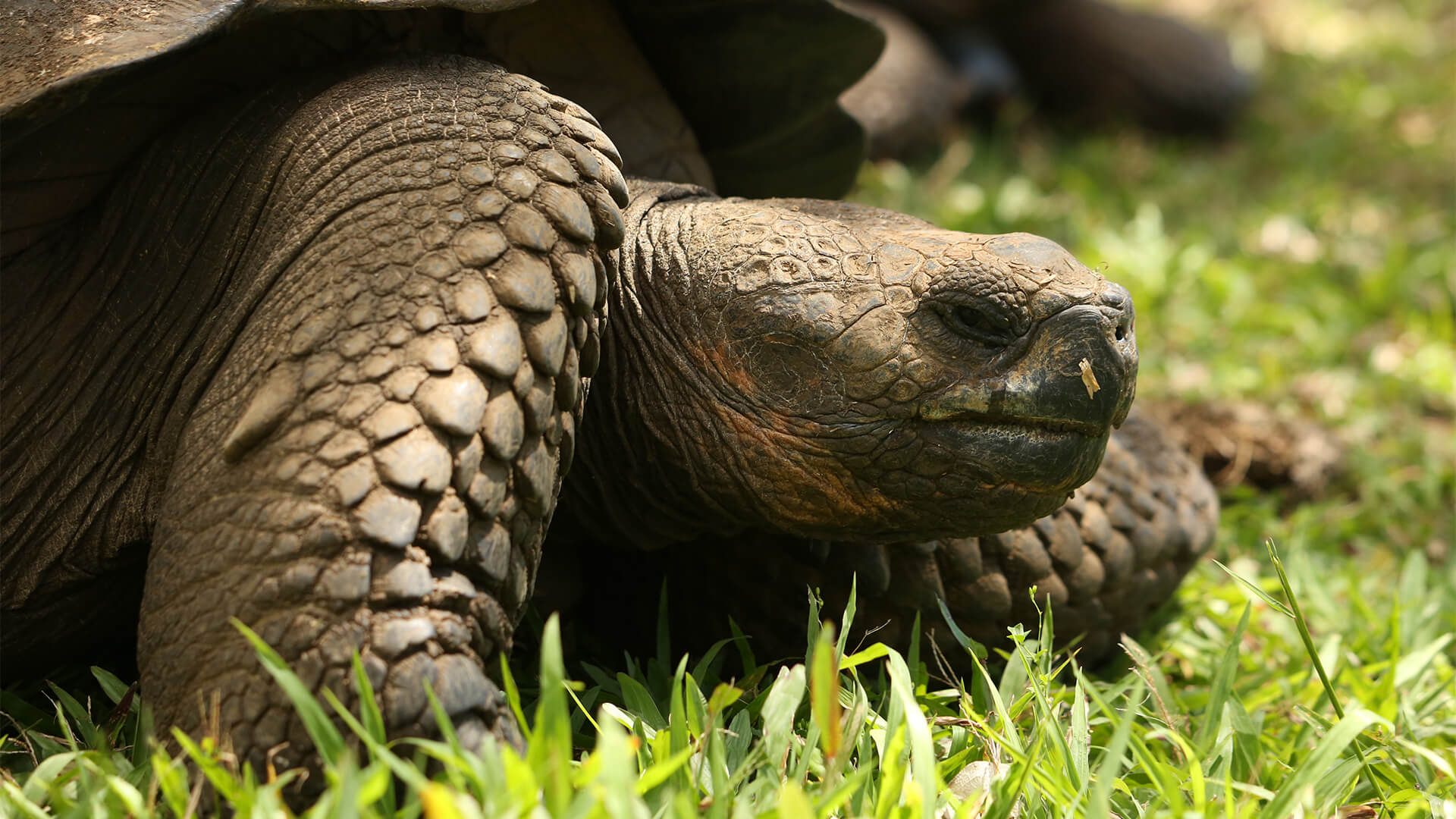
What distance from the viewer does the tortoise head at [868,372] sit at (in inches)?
56.2

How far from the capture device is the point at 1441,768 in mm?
1499

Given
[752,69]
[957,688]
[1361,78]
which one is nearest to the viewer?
[957,688]

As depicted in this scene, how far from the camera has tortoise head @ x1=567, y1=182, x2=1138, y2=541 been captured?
1.43 meters

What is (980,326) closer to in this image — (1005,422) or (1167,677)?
(1005,422)

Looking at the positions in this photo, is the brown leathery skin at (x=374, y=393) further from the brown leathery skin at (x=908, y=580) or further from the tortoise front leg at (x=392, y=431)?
the brown leathery skin at (x=908, y=580)

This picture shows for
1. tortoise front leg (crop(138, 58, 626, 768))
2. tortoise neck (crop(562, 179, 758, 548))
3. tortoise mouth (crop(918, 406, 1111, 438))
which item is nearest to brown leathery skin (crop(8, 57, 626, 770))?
tortoise front leg (crop(138, 58, 626, 768))

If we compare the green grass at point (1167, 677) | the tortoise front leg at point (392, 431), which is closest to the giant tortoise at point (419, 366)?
the tortoise front leg at point (392, 431)

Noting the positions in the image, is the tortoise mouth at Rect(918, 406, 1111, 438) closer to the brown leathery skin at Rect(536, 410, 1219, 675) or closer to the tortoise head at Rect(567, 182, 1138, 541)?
the tortoise head at Rect(567, 182, 1138, 541)

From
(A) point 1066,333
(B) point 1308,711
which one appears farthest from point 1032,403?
(B) point 1308,711

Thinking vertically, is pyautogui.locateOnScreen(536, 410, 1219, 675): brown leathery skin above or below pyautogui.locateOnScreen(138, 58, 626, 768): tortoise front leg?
below

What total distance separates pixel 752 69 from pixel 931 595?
99 centimetres

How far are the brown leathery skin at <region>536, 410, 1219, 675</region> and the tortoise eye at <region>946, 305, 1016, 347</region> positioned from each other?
1.28 feet

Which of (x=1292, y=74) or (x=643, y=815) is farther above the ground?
(x=643, y=815)

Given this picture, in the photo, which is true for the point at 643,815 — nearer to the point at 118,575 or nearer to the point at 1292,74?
the point at 118,575
